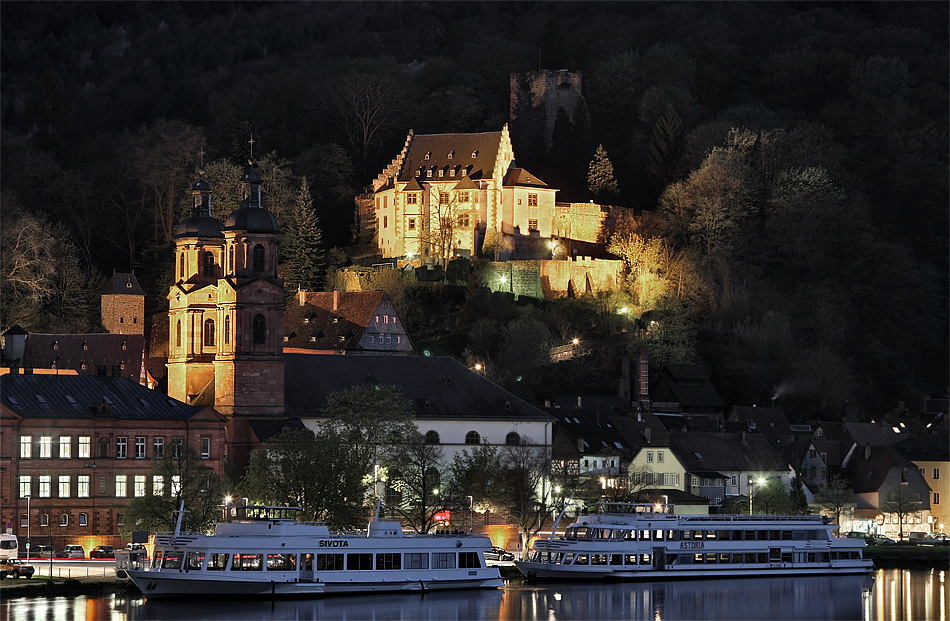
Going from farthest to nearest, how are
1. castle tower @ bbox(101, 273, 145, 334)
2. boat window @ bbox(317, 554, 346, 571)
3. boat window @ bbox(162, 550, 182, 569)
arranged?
castle tower @ bbox(101, 273, 145, 334) < boat window @ bbox(317, 554, 346, 571) < boat window @ bbox(162, 550, 182, 569)

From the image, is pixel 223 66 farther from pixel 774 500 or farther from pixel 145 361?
pixel 774 500

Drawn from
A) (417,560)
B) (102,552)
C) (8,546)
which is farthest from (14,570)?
(417,560)

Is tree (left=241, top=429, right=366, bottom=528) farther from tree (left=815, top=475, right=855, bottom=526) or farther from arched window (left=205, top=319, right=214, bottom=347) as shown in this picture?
tree (left=815, top=475, right=855, bottom=526)

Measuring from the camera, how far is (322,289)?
14312 centimetres

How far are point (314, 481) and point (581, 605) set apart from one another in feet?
45.1

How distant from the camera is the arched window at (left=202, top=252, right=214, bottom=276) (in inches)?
4296

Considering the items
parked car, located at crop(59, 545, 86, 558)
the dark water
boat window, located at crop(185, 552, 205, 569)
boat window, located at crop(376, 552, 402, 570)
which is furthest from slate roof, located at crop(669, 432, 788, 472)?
boat window, located at crop(185, 552, 205, 569)

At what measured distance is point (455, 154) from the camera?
15288 cm

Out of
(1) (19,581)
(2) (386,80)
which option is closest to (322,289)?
(2) (386,80)

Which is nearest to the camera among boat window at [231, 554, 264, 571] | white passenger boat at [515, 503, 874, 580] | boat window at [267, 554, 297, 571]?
boat window at [231, 554, 264, 571]

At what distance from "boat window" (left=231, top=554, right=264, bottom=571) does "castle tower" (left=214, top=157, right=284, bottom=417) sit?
21.5 meters

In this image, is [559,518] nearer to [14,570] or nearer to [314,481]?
[314,481]

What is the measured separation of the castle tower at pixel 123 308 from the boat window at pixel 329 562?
179ft

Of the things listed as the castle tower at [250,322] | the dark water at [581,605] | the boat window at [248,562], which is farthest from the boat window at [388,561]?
the castle tower at [250,322]
